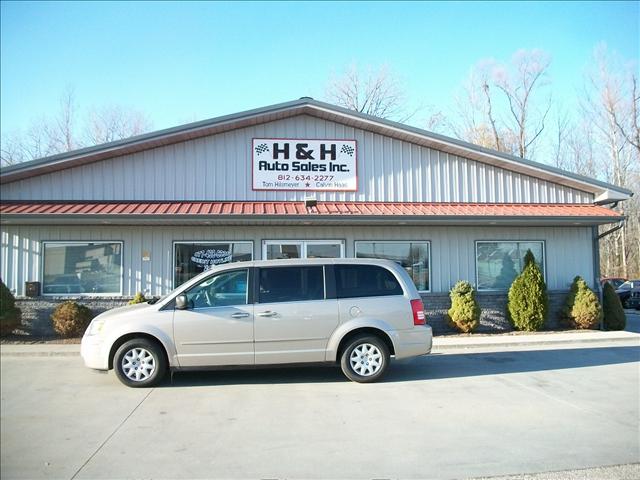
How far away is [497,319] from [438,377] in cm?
613

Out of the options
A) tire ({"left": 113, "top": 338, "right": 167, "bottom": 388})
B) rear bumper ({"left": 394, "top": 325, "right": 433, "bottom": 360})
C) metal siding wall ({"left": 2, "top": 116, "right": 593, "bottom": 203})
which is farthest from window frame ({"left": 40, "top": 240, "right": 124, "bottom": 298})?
rear bumper ({"left": 394, "top": 325, "right": 433, "bottom": 360})

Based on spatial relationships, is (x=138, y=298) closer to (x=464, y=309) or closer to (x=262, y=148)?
(x=262, y=148)

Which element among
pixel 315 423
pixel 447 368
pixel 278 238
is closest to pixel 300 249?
A: pixel 278 238

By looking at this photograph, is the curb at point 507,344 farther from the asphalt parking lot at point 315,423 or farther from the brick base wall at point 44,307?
the brick base wall at point 44,307

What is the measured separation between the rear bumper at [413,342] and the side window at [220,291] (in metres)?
2.46

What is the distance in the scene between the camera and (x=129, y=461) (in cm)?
486

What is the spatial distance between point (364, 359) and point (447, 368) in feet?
6.88

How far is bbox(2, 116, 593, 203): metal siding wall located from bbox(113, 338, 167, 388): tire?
619cm

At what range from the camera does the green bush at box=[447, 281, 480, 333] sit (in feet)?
42.8

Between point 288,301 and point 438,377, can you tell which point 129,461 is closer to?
point 288,301

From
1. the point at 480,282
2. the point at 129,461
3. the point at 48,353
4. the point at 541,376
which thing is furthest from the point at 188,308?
the point at 480,282

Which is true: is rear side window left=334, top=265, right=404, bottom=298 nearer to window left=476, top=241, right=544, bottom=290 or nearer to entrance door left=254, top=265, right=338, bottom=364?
entrance door left=254, top=265, right=338, bottom=364

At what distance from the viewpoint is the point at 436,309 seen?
13.6 metres

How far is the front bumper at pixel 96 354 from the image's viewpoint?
7543 millimetres
